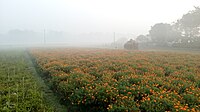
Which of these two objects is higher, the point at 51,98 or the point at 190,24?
the point at 190,24

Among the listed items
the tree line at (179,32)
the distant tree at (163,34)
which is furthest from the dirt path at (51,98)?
the distant tree at (163,34)

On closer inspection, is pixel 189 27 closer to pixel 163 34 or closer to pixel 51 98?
pixel 163 34

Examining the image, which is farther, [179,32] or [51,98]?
[179,32]

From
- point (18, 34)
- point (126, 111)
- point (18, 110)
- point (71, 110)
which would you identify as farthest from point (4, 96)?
point (18, 34)

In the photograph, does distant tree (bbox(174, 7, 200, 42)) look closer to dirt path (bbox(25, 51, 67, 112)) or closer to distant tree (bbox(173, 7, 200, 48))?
distant tree (bbox(173, 7, 200, 48))

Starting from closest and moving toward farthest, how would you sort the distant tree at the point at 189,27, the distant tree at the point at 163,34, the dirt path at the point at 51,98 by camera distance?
1. the dirt path at the point at 51,98
2. the distant tree at the point at 189,27
3. the distant tree at the point at 163,34

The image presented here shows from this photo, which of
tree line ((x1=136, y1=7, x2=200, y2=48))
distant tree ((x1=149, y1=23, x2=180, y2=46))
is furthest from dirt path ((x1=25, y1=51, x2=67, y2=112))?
distant tree ((x1=149, y1=23, x2=180, y2=46))

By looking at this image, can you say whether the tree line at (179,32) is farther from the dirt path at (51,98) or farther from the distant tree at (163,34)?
the dirt path at (51,98)

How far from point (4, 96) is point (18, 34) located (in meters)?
159

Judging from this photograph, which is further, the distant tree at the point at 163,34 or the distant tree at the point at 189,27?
the distant tree at the point at 163,34

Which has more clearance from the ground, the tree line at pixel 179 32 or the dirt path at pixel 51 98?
the tree line at pixel 179 32

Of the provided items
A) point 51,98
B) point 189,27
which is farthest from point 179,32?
point 51,98

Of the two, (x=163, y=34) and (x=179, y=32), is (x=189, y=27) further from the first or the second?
(x=163, y=34)

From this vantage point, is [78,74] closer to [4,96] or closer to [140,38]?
[4,96]
